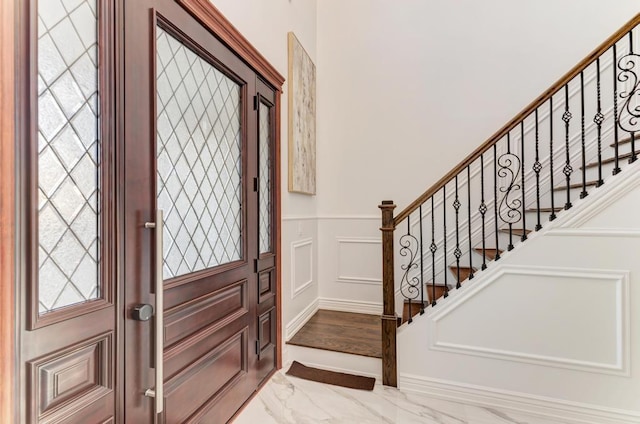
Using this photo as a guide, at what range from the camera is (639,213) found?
183cm

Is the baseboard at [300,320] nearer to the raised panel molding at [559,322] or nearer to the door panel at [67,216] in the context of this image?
the raised panel molding at [559,322]

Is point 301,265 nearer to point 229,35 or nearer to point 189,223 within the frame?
point 189,223

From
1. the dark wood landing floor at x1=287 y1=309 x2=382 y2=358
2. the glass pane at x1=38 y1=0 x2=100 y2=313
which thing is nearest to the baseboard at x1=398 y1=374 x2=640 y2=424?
the dark wood landing floor at x1=287 y1=309 x2=382 y2=358

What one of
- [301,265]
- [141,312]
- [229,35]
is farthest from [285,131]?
[141,312]

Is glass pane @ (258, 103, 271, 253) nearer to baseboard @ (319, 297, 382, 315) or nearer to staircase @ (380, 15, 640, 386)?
staircase @ (380, 15, 640, 386)

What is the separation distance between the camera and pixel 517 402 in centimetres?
205

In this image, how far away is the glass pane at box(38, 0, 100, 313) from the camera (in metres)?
0.93

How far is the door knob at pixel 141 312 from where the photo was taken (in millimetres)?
1204

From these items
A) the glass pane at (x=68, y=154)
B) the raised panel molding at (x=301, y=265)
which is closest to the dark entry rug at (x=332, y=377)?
the raised panel molding at (x=301, y=265)

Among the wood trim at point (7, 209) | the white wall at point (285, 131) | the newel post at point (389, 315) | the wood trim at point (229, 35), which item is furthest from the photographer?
the newel post at point (389, 315)

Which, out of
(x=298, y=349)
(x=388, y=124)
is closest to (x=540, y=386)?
(x=298, y=349)

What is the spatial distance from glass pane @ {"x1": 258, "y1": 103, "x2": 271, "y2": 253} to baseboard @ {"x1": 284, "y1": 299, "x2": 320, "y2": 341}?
2.70 feet

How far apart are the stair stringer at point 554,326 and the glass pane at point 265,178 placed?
1301 millimetres

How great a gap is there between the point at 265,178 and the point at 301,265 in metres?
1.13
